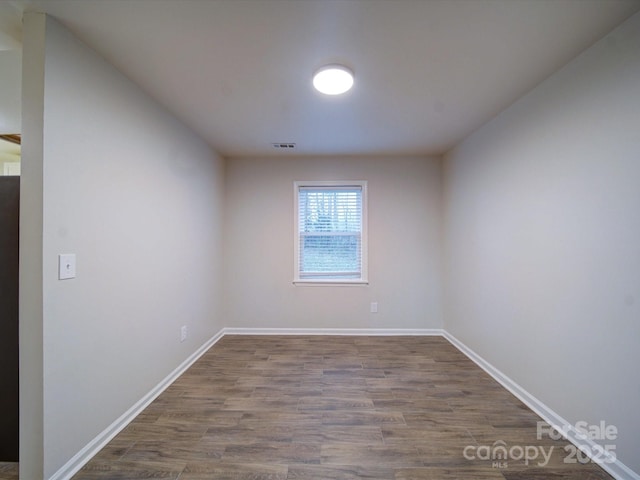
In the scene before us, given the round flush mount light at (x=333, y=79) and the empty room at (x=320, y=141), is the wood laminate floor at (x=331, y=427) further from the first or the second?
the round flush mount light at (x=333, y=79)

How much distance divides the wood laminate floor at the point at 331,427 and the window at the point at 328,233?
1.23 metres

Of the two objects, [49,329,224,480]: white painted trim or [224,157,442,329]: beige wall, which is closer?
[49,329,224,480]: white painted trim

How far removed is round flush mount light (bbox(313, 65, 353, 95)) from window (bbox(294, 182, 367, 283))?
1867 millimetres

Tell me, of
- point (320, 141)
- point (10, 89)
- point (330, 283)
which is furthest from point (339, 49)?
point (330, 283)

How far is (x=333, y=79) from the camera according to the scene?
6.18 ft

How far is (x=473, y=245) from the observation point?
2.98m

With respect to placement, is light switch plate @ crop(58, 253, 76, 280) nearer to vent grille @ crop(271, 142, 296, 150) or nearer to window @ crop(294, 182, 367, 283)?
vent grille @ crop(271, 142, 296, 150)

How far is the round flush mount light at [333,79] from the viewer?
1.81 metres

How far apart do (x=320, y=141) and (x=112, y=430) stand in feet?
10.0

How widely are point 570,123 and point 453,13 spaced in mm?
1102

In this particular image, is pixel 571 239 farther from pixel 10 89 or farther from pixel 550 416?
pixel 10 89

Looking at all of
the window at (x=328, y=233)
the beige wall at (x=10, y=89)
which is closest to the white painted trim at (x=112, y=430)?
the window at (x=328, y=233)

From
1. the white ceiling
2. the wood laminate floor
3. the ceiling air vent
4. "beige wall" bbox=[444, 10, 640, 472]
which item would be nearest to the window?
the ceiling air vent

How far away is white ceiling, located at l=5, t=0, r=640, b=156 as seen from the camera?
4.51ft
